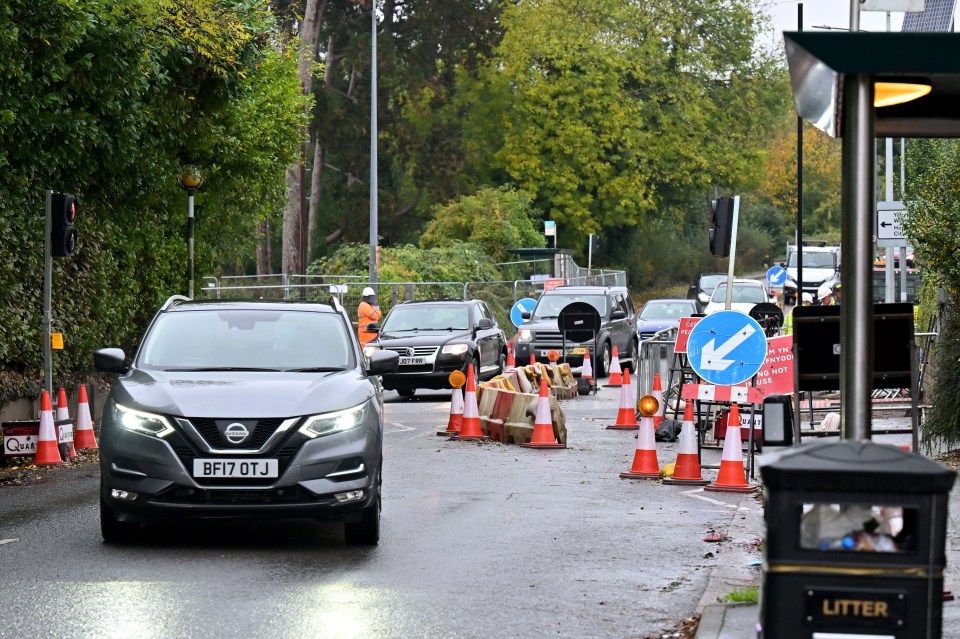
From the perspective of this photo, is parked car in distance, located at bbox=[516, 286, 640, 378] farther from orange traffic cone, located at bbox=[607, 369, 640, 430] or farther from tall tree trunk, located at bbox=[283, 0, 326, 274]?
tall tree trunk, located at bbox=[283, 0, 326, 274]

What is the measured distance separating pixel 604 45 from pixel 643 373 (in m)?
47.1

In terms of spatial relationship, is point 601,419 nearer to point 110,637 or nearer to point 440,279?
point 110,637

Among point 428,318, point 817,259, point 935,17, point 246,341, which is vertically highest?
point 935,17

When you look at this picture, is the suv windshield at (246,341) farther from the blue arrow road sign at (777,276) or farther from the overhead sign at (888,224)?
the blue arrow road sign at (777,276)

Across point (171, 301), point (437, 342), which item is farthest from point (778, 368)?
point (437, 342)

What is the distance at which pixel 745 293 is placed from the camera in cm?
4956

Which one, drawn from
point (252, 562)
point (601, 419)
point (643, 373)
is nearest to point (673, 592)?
point (252, 562)

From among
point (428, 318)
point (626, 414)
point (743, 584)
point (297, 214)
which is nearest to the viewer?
point (743, 584)

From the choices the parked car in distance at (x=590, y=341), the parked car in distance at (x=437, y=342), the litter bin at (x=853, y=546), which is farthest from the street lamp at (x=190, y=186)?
the litter bin at (x=853, y=546)

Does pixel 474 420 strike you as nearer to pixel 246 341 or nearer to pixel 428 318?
pixel 246 341

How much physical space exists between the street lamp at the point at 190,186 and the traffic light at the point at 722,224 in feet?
24.3

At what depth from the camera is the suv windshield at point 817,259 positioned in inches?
2618

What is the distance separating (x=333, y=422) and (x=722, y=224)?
10.8 m

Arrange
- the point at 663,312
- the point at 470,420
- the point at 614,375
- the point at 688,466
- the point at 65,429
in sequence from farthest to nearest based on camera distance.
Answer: the point at 663,312
the point at 614,375
the point at 470,420
the point at 65,429
the point at 688,466
